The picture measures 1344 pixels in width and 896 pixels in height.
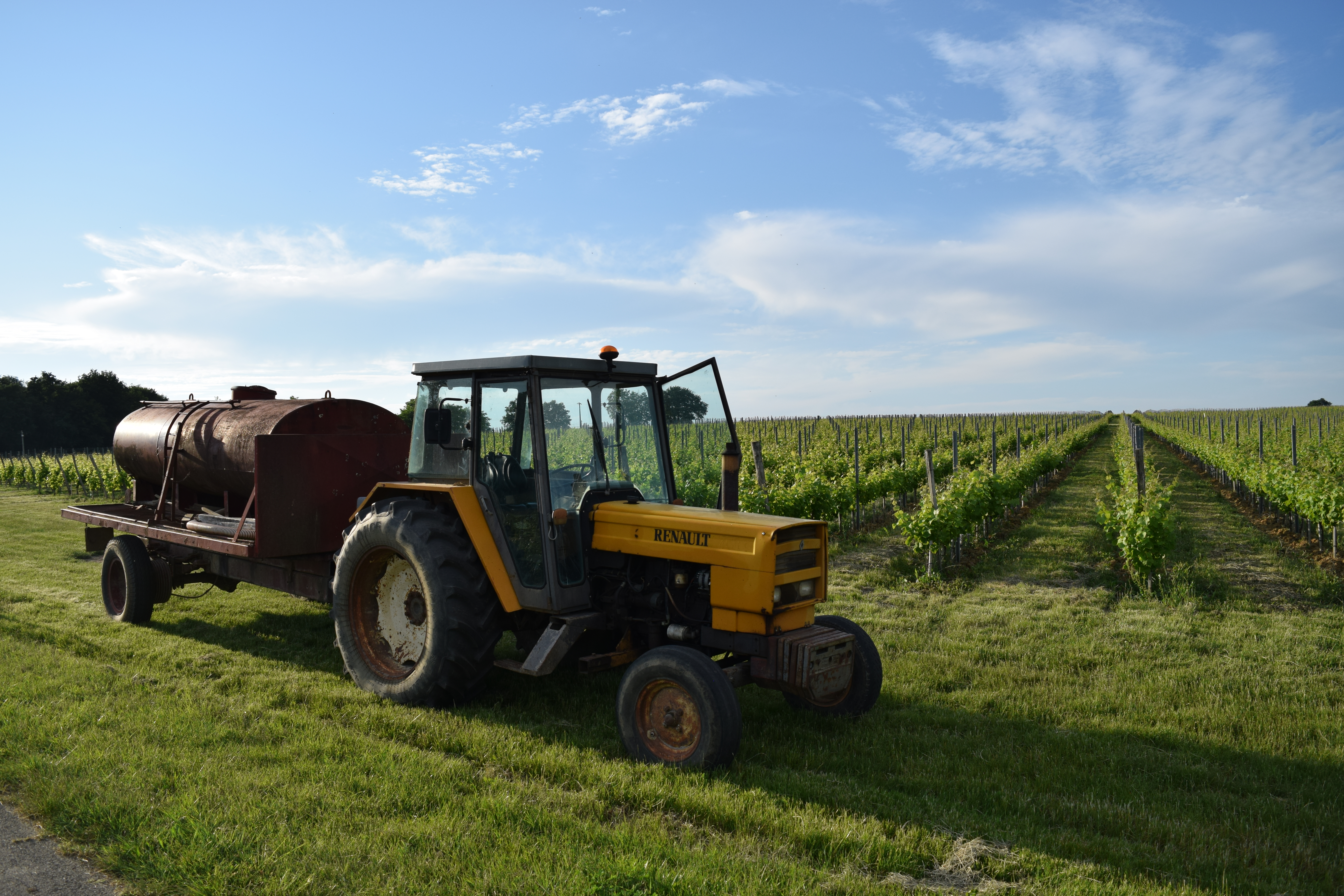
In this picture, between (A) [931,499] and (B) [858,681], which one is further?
(A) [931,499]

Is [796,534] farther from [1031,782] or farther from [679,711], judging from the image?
[1031,782]

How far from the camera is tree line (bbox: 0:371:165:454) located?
52781mm

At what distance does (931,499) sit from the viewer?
37.9 feet

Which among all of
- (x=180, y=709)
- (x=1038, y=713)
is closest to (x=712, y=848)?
(x=1038, y=713)

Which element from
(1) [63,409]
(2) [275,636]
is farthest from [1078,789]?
(1) [63,409]

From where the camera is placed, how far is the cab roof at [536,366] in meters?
5.11

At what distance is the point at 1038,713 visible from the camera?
5.60 meters

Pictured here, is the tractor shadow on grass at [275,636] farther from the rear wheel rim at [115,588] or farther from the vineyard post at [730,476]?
the vineyard post at [730,476]

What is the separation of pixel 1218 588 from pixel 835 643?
751 cm

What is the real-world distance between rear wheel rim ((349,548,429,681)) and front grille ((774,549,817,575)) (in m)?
2.35

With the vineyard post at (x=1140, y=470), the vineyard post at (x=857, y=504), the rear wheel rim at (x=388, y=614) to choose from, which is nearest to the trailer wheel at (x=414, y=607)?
the rear wheel rim at (x=388, y=614)

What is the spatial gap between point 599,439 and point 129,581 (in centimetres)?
523

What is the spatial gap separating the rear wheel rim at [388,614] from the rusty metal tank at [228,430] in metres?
1.44

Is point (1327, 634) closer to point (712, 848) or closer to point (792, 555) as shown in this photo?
point (792, 555)
